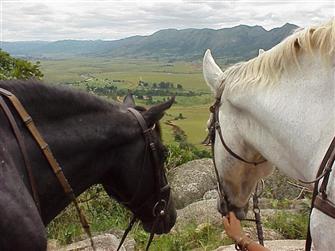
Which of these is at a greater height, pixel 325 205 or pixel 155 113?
pixel 155 113

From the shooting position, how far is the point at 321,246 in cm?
231

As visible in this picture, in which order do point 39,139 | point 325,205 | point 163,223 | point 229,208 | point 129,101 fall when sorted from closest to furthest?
point 325,205 → point 39,139 → point 129,101 → point 163,223 → point 229,208

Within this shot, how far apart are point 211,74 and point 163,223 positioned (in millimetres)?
1126

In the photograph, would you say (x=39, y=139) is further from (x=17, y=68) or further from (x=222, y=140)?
(x=17, y=68)

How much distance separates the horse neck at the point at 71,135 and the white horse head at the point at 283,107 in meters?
0.70

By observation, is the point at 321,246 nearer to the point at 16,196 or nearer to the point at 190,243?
the point at 16,196

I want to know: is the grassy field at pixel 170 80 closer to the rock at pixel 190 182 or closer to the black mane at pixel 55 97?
the black mane at pixel 55 97

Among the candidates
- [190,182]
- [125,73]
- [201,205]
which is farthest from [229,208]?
[125,73]

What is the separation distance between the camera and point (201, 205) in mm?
7383

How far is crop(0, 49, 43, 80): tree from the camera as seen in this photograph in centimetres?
936

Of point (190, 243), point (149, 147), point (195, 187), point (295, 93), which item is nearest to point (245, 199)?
point (149, 147)

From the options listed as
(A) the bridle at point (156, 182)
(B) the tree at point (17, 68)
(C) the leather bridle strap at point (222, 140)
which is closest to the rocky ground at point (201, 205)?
(A) the bridle at point (156, 182)

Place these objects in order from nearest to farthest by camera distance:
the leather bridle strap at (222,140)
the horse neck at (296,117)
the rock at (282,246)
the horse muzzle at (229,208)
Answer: the horse neck at (296,117) < the leather bridle strap at (222,140) < the horse muzzle at (229,208) < the rock at (282,246)

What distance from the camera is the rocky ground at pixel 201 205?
5.54 meters
